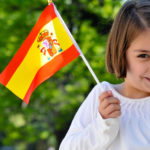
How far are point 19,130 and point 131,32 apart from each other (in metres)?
7.76

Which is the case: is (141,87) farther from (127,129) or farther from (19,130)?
(19,130)

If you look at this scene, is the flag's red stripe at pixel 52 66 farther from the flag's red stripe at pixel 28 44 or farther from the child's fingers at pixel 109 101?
the child's fingers at pixel 109 101

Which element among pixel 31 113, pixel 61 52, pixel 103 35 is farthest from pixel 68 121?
pixel 61 52

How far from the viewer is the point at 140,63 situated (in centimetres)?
187

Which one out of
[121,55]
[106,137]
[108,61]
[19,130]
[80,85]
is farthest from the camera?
[19,130]

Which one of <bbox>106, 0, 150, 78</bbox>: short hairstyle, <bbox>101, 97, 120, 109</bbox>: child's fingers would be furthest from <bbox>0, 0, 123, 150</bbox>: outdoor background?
<bbox>101, 97, 120, 109</bbox>: child's fingers

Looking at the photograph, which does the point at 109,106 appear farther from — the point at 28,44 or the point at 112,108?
the point at 28,44

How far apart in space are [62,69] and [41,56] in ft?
20.7

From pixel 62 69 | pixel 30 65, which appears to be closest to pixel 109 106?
pixel 30 65

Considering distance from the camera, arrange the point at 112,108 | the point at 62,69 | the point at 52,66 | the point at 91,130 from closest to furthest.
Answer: the point at 112,108
the point at 91,130
the point at 52,66
the point at 62,69

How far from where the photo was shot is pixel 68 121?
901 centimetres

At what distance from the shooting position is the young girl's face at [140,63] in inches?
73.2

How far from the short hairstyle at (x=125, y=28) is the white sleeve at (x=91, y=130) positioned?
189 millimetres

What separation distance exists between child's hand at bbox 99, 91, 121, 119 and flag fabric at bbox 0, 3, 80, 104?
46 centimetres
